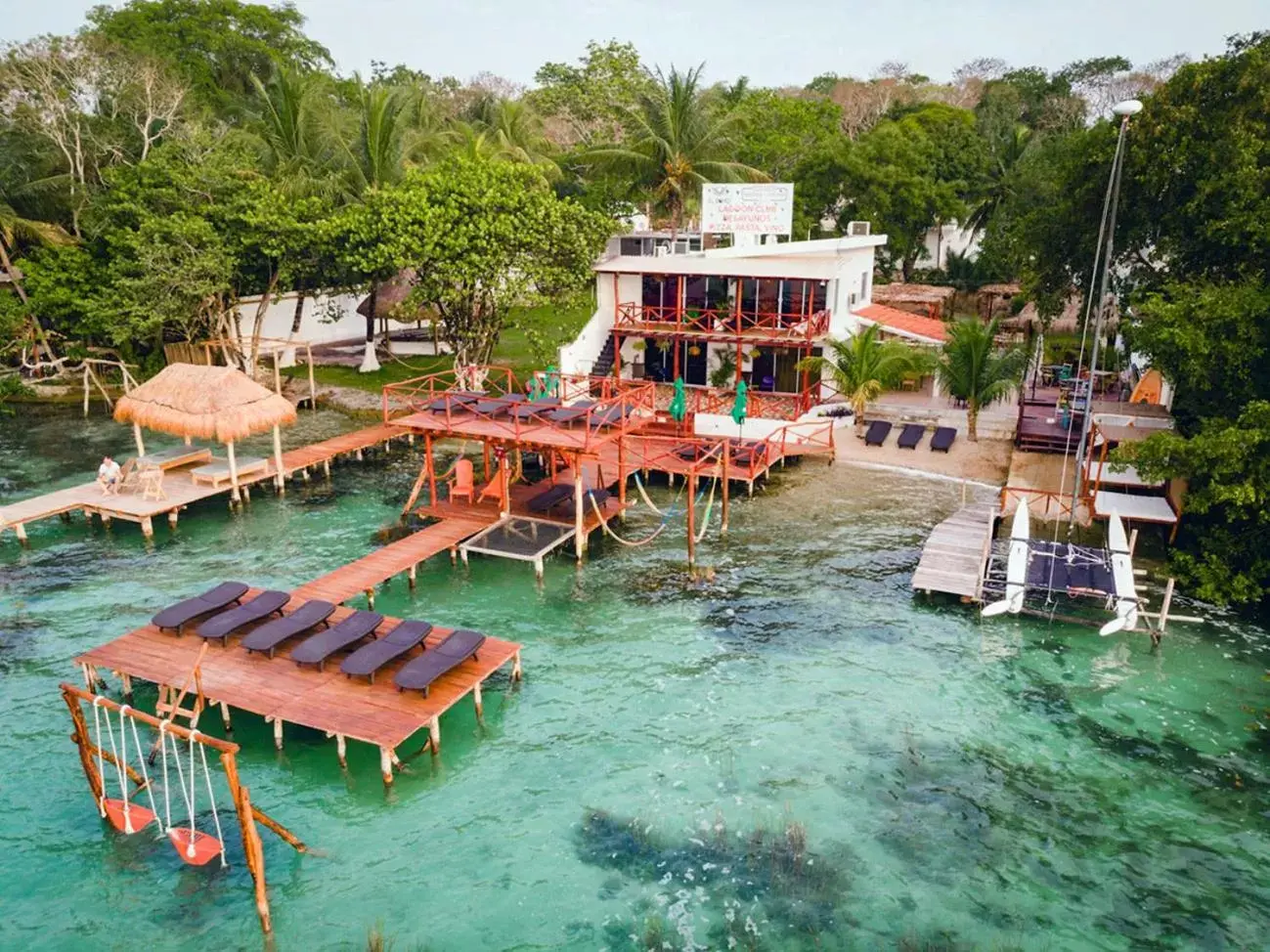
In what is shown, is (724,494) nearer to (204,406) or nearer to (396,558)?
(396,558)

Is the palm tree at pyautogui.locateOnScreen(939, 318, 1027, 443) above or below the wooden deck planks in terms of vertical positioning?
above

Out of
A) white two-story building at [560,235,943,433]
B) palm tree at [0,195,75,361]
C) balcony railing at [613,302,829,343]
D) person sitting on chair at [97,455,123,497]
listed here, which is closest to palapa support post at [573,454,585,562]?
white two-story building at [560,235,943,433]

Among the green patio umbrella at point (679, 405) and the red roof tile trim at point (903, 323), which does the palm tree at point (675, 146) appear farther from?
the green patio umbrella at point (679, 405)

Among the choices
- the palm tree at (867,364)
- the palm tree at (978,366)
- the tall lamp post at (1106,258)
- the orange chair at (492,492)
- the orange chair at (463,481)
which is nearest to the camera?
the tall lamp post at (1106,258)

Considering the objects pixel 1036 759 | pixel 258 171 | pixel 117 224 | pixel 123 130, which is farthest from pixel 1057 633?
pixel 123 130

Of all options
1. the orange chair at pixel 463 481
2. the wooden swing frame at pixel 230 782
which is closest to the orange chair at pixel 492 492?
the orange chair at pixel 463 481

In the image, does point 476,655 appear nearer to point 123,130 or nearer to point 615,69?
point 123,130

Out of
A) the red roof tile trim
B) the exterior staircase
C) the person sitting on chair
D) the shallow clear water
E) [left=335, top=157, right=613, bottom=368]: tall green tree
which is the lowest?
the shallow clear water

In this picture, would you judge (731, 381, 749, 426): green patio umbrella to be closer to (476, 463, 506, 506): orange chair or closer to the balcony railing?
the balcony railing
